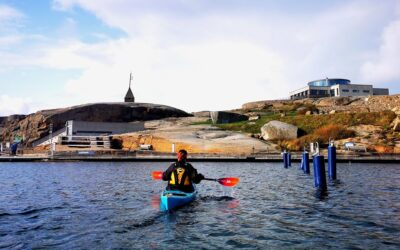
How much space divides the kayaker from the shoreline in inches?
1424

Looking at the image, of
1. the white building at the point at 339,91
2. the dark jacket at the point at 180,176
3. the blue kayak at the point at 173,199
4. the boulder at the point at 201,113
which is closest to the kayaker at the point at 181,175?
the dark jacket at the point at 180,176

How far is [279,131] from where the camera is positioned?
63719 mm

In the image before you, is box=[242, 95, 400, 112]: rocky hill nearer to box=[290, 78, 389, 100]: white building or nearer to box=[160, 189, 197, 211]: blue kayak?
box=[290, 78, 389, 100]: white building

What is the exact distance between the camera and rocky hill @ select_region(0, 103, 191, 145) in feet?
271

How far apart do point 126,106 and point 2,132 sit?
33739mm

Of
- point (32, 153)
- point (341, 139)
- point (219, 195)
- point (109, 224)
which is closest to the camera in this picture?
point (109, 224)

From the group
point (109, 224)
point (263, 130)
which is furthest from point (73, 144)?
point (109, 224)

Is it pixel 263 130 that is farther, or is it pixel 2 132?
pixel 2 132

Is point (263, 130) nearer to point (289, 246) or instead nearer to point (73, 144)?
point (73, 144)

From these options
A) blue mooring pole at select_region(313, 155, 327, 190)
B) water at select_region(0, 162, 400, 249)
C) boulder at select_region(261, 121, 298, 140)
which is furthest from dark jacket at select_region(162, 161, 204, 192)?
boulder at select_region(261, 121, 298, 140)

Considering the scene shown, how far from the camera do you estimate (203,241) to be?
36.2 feet

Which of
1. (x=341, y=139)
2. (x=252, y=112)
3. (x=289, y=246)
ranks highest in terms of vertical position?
(x=252, y=112)

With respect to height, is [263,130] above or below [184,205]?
above

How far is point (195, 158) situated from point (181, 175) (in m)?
37.3
